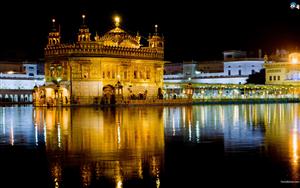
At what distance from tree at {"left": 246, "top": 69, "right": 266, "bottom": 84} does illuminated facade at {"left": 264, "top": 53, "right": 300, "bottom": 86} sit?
0.75 m

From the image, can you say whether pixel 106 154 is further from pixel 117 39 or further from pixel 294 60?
pixel 294 60

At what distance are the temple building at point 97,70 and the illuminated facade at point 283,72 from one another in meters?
21.4

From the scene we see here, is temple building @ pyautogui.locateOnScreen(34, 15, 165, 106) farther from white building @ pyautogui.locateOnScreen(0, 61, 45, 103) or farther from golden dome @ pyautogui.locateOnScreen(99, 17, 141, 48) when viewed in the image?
white building @ pyautogui.locateOnScreen(0, 61, 45, 103)

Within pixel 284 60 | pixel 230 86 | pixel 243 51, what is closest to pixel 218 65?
pixel 243 51

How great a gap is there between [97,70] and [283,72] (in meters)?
29.6

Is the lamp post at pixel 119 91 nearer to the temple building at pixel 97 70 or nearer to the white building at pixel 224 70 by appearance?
the temple building at pixel 97 70

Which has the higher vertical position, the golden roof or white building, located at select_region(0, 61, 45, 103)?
the golden roof

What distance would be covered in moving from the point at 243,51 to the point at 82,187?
238ft

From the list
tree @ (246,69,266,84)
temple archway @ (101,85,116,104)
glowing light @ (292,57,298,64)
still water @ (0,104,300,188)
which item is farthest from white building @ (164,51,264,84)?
still water @ (0,104,300,188)

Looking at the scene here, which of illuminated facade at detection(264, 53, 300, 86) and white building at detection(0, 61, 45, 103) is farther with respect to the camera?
illuminated facade at detection(264, 53, 300, 86)

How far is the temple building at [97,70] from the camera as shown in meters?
48.2

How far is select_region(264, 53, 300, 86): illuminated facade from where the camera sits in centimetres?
7056

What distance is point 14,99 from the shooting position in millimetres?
63312

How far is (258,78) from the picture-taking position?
2844 inches
